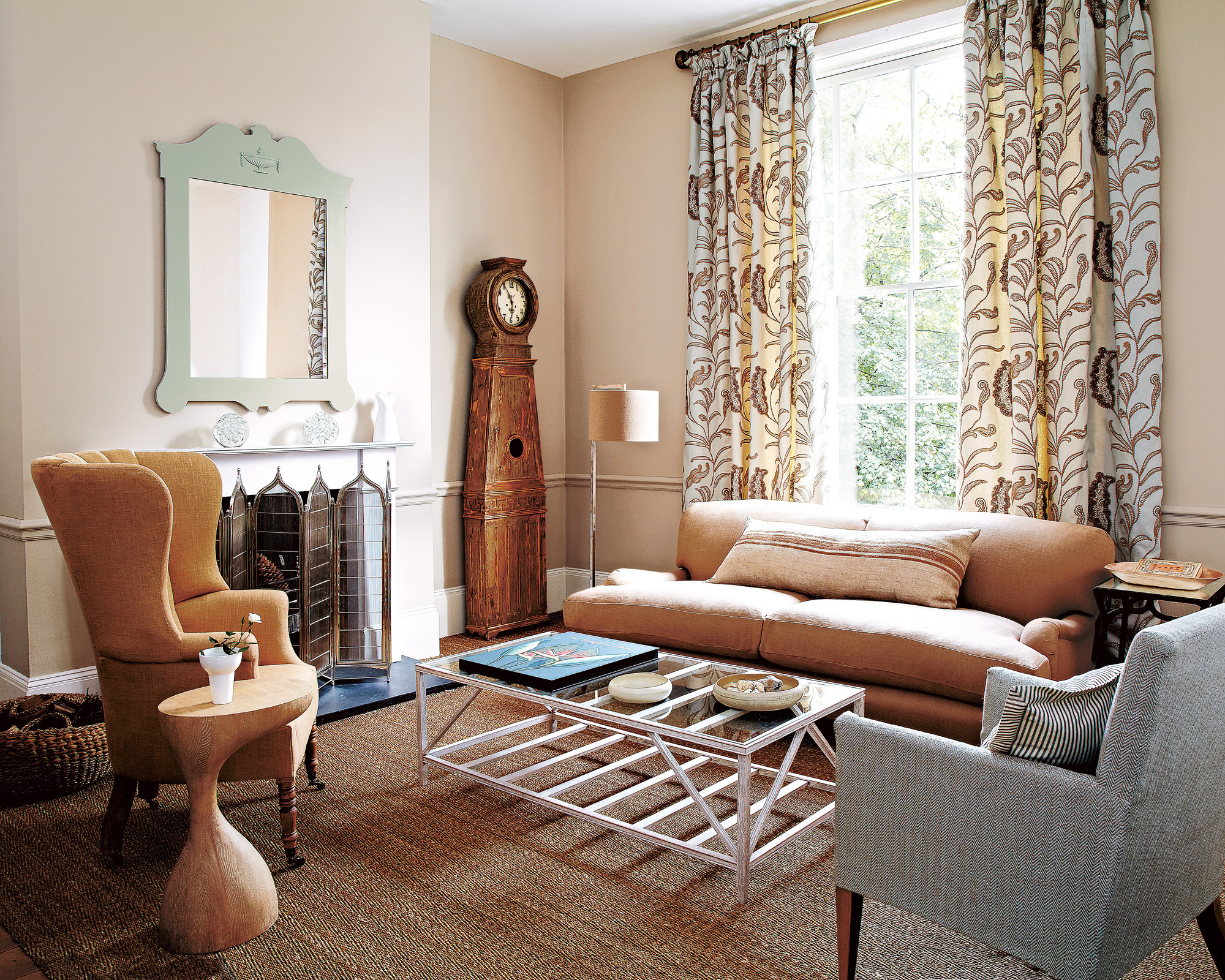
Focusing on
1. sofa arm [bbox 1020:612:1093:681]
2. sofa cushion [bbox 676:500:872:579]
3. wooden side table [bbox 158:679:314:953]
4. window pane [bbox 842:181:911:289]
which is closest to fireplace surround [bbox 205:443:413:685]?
sofa cushion [bbox 676:500:872:579]

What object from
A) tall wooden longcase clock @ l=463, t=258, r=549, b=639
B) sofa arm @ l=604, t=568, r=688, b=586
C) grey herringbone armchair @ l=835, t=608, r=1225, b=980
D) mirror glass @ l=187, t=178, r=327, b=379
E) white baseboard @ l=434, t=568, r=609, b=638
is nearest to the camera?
grey herringbone armchair @ l=835, t=608, r=1225, b=980

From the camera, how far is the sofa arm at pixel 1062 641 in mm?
3070

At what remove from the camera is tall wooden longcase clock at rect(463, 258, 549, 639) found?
4.95m

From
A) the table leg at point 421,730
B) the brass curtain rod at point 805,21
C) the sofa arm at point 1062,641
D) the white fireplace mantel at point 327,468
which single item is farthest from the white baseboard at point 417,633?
the brass curtain rod at point 805,21

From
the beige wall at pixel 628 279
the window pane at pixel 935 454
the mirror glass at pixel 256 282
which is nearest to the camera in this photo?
the mirror glass at pixel 256 282

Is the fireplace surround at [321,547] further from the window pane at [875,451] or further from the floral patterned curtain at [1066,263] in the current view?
the floral patterned curtain at [1066,263]

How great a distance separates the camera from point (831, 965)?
2.03 metres

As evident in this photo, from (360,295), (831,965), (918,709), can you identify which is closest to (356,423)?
(360,295)

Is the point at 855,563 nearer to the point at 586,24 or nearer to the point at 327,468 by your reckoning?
the point at 327,468

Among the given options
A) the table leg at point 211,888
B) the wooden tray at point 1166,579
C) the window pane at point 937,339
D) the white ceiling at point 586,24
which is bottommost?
the table leg at point 211,888

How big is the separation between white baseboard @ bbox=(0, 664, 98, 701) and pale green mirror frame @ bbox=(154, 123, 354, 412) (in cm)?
105

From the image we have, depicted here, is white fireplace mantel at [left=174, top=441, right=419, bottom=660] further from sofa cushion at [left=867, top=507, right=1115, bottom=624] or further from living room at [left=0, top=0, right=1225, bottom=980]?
sofa cushion at [left=867, top=507, right=1115, bottom=624]

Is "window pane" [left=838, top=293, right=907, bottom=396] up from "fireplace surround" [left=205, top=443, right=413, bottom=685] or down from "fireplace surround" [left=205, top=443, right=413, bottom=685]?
up

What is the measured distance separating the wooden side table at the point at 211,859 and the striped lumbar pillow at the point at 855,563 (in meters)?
2.23
